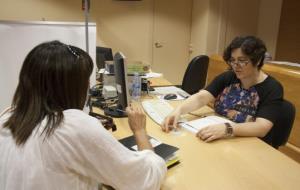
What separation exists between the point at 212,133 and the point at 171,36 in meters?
3.50

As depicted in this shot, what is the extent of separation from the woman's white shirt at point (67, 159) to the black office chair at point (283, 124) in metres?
1.09

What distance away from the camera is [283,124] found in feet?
5.40

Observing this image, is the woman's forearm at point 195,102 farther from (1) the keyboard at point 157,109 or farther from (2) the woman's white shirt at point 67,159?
(2) the woman's white shirt at point 67,159

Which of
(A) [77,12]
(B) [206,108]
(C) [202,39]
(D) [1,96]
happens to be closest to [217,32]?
(C) [202,39]

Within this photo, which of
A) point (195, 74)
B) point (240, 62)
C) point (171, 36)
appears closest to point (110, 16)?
point (171, 36)

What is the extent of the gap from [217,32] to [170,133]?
327cm

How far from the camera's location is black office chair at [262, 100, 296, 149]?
1632mm

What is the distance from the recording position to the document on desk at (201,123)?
1.60 metres

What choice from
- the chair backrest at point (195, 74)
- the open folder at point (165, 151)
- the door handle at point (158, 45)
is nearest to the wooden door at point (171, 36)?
the door handle at point (158, 45)

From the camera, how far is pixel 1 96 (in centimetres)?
192

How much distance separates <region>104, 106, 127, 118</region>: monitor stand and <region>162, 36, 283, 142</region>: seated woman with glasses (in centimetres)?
35

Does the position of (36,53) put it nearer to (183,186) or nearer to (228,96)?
(183,186)

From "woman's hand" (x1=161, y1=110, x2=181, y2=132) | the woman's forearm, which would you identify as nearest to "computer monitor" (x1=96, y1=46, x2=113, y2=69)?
the woman's forearm

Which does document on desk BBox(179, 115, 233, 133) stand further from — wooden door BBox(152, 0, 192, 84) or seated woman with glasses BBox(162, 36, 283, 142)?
wooden door BBox(152, 0, 192, 84)
